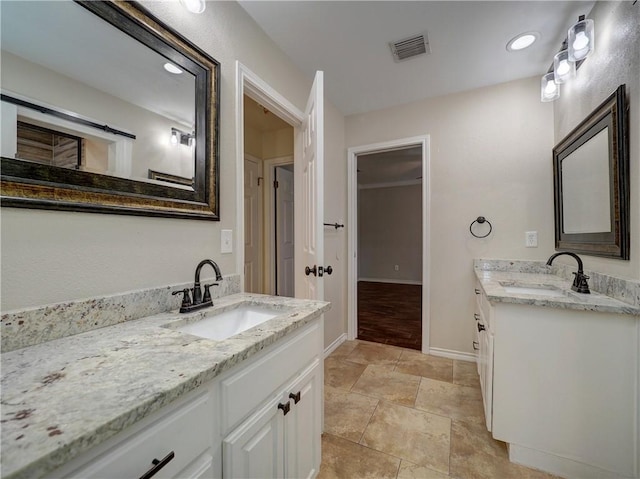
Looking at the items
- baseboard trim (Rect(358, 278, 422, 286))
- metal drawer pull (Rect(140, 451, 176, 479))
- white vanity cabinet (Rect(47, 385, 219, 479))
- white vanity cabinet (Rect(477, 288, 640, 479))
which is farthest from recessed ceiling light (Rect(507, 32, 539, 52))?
baseboard trim (Rect(358, 278, 422, 286))

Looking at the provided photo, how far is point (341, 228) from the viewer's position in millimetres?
2865

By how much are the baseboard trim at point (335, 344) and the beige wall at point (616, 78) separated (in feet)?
6.65

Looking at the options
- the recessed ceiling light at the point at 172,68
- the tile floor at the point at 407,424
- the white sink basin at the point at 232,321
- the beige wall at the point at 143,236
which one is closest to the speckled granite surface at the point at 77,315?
the beige wall at the point at 143,236

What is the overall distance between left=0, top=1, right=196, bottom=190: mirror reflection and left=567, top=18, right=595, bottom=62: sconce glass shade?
6.79ft

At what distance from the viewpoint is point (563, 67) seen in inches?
67.6

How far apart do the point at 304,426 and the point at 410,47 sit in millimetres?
2374

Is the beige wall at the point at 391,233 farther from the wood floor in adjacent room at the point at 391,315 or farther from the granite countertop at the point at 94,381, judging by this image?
the granite countertop at the point at 94,381

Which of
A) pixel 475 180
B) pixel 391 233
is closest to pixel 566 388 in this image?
pixel 475 180

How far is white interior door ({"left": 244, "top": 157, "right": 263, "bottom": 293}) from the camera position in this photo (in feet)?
10.5

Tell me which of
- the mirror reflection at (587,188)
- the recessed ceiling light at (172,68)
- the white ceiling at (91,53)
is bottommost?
the mirror reflection at (587,188)

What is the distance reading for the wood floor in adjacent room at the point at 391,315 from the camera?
301cm

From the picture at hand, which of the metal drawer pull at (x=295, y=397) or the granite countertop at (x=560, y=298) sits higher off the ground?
the granite countertop at (x=560, y=298)

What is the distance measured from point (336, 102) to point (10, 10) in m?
2.31

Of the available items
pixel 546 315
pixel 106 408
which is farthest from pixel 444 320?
pixel 106 408
